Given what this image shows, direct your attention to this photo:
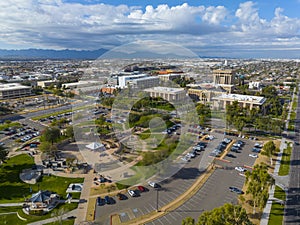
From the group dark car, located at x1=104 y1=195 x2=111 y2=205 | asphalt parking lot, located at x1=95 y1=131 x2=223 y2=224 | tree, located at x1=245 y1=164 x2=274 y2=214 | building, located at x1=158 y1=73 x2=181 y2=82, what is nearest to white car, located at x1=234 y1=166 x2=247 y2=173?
asphalt parking lot, located at x1=95 y1=131 x2=223 y2=224

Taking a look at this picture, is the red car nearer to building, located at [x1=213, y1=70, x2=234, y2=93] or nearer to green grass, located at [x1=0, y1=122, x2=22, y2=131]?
green grass, located at [x1=0, y1=122, x2=22, y2=131]

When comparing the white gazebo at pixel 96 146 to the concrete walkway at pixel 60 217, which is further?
the white gazebo at pixel 96 146

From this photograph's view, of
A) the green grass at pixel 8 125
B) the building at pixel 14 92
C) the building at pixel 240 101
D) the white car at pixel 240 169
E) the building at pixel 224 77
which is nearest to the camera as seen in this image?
the white car at pixel 240 169

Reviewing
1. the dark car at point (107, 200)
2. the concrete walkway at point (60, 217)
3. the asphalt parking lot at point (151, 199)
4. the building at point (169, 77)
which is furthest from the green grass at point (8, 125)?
the building at point (169, 77)

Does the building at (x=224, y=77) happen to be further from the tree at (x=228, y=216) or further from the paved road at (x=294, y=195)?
the tree at (x=228, y=216)

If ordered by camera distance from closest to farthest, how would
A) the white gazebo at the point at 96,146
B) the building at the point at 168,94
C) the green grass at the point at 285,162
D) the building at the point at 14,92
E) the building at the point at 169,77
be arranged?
the green grass at the point at 285,162 → the white gazebo at the point at 96,146 → the building at the point at 168,94 → the building at the point at 14,92 → the building at the point at 169,77

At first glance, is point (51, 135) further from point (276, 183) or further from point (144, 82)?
point (144, 82)

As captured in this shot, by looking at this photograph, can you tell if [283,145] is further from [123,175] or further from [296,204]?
[123,175]

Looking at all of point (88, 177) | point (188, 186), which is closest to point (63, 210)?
point (88, 177)
